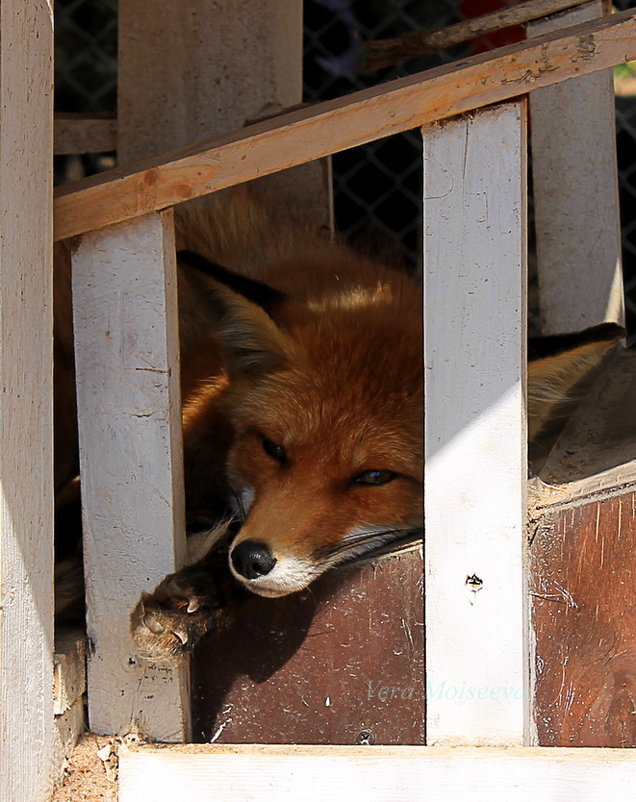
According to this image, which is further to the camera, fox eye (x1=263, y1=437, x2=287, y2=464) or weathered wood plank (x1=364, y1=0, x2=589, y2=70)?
weathered wood plank (x1=364, y1=0, x2=589, y2=70)

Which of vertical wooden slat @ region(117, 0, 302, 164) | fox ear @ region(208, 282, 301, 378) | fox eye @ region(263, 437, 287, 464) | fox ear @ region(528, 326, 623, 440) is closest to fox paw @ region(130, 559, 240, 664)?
fox eye @ region(263, 437, 287, 464)

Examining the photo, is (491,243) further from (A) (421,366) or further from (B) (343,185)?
(B) (343,185)

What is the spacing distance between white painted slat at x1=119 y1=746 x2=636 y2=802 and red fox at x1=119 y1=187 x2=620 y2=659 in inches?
10.5

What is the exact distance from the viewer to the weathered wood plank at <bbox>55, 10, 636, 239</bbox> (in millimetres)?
1836

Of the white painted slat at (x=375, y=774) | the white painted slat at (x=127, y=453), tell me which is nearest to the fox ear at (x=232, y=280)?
the white painted slat at (x=127, y=453)

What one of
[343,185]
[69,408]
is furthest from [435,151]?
[343,185]

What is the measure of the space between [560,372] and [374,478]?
530 millimetres

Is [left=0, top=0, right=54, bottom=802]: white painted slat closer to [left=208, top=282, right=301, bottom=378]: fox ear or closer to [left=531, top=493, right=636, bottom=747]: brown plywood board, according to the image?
[left=208, top=282, right=301, bottom=378]: fox ear

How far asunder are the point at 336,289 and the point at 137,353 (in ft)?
3.04

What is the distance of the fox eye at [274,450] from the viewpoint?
2.44 m

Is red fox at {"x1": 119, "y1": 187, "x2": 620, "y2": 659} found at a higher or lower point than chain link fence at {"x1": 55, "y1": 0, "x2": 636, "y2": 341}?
lower

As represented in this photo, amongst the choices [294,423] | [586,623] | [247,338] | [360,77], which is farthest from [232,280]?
[360,77]

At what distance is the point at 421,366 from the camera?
2.53 metres

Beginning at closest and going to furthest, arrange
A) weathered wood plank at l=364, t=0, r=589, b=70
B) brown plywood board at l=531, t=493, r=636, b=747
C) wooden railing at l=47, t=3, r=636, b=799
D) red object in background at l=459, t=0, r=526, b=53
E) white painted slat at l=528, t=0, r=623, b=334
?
wooden railing at l=47, t=3, r=636, b=799, brown plywood board at l=531, t=493, r=636, b=747, weathered wood plank at l=364, t=0, r=589, b=70, white painted slat at l=528, t=0, r=623, b=334, red object in background at l=459, t=0, r=526, b=53
